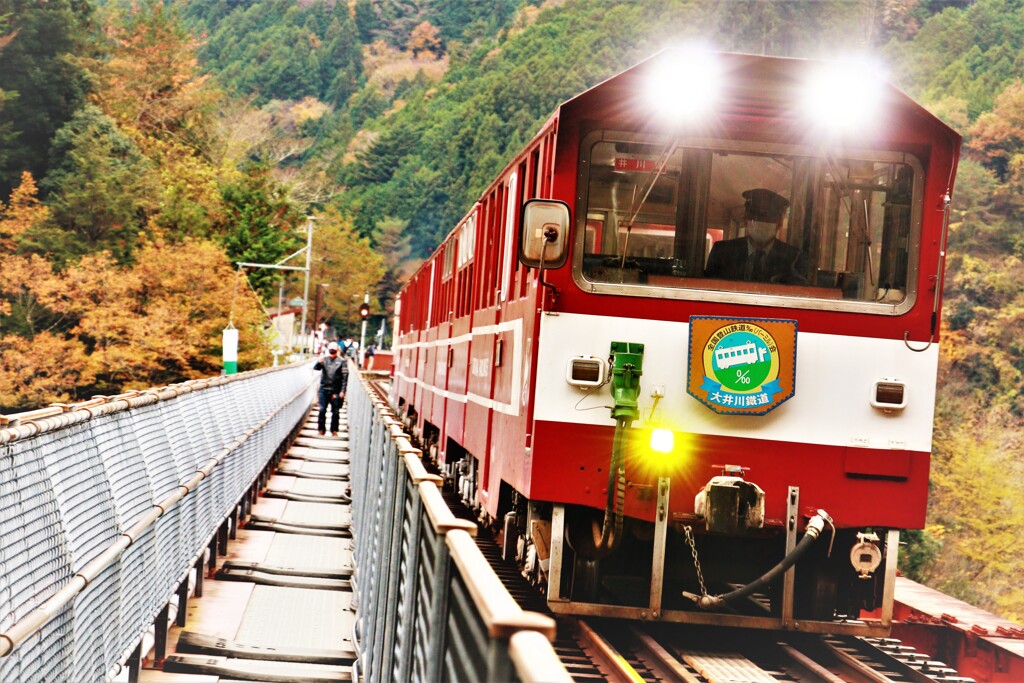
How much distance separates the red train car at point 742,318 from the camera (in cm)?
827

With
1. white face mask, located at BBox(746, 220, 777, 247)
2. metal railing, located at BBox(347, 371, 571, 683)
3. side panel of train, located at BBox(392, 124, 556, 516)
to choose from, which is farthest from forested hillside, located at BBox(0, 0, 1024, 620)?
metal railing, located at BBox(347, 371, 571, 683)

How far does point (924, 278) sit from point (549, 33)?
133 meters

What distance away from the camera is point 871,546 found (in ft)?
27.5

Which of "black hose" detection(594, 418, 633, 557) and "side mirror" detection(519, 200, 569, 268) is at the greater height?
"side mirror" detection(519, 200, 569, 268)

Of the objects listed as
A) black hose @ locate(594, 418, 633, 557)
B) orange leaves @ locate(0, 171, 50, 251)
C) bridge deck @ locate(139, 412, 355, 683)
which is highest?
orange leaves @ locate(0, 171, 50, 251)

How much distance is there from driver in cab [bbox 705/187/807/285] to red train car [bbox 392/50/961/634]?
0.04 feet

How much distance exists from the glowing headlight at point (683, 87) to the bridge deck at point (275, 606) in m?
3.98

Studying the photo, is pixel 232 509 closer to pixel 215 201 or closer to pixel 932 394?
pixel 932 394

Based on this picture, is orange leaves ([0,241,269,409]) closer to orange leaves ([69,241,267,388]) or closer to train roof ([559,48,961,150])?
orange leaves ([69,241,267,388])

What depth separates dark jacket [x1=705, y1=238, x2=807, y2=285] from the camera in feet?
27.6

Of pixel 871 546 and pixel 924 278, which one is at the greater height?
pixel 924 278

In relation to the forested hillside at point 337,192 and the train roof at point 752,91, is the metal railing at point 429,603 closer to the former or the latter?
the train roof at point 752,91

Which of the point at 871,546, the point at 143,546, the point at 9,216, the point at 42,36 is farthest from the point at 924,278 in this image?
the point at 42,36

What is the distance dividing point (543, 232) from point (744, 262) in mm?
1401
